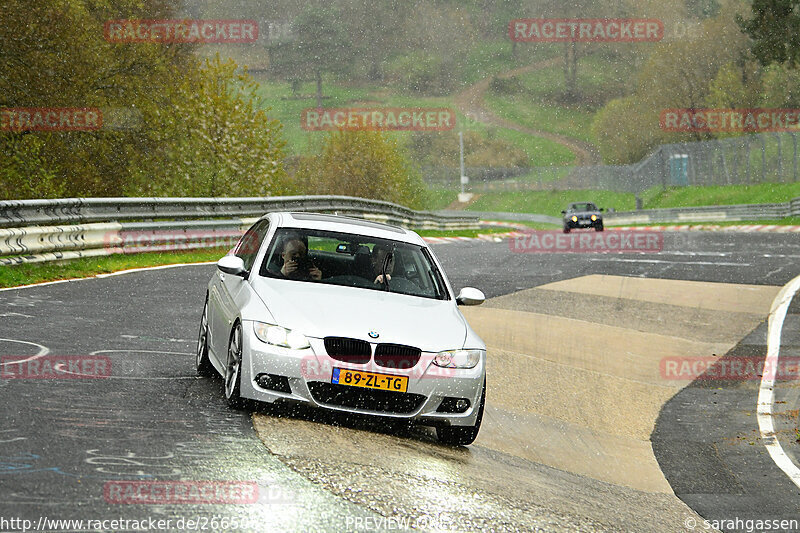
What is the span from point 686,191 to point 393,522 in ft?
236

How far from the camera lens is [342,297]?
27.5 feet

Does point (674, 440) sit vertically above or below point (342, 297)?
below

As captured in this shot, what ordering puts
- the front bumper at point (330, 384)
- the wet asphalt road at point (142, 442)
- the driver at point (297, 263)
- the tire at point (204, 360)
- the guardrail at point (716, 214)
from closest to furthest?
1. the wet asphalt road at point (142, 442)
2. the front bumper at point (330, 384)
3. the driver at point (297, 263)
4. the tire at point (204, 360)
5. the guardrail at point (716, 214)

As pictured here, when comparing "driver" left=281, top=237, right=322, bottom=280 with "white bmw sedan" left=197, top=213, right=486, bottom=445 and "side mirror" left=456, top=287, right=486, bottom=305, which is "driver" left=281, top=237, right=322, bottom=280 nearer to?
"white bmw sedan" left=197, top=213, right=486, bottom=445

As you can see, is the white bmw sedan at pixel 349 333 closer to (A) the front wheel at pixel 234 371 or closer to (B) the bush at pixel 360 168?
(A) the front wheel at pixel 234 371

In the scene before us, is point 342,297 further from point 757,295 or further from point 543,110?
point 543,110

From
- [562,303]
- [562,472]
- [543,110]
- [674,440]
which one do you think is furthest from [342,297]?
[543,110]

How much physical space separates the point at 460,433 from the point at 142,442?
2.57 m

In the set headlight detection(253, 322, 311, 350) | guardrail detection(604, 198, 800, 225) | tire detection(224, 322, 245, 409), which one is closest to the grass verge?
tire detection(224, 322, 245, 409)

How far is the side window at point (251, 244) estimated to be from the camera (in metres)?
9.27

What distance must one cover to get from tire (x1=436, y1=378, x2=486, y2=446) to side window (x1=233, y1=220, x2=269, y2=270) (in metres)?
2.09

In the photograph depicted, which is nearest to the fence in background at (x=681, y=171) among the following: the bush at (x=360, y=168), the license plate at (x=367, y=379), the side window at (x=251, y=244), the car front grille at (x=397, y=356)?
the bush at (x=360, y=168)

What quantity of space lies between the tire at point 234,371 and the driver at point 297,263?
827 mm

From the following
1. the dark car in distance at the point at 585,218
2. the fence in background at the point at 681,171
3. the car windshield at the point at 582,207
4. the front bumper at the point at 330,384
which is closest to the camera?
the front bumper at the point at 330,384
